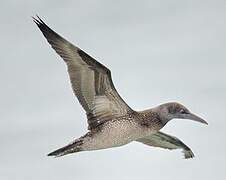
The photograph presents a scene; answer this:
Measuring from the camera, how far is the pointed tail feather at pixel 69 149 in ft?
85.6

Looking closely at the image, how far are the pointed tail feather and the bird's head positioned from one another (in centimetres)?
299

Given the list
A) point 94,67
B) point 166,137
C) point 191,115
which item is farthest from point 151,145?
point 94,67

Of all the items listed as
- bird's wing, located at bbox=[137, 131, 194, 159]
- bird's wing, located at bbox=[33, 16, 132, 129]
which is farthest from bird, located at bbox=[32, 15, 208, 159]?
bird's wing, located at bbox=[137, 131, 194, 159]

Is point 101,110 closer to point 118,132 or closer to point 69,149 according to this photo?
point 118,132

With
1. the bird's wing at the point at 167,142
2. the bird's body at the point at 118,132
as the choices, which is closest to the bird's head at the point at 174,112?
the bird's body at the point at 118,132

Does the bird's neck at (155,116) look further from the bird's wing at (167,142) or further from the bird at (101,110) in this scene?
the bird's wing at (167,142)

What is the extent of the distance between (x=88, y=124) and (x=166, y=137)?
397 cm

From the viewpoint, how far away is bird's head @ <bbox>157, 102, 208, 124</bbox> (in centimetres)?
2750

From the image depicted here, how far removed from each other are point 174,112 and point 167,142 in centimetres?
307

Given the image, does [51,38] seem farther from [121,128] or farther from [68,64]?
[121,128]

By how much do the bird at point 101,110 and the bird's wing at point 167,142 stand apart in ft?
8.17

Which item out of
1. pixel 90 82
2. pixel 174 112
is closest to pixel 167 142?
pixel 174 112

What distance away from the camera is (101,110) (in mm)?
27453

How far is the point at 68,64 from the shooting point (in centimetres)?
2675
